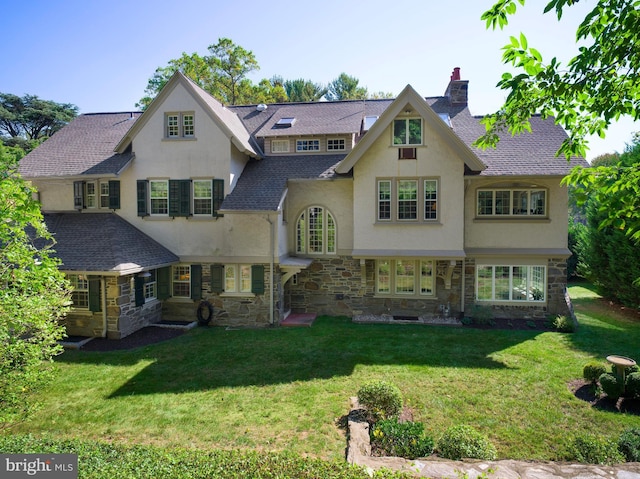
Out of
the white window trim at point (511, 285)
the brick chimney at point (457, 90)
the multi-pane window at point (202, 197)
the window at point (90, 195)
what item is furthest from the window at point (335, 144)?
the window at point (90, 195)

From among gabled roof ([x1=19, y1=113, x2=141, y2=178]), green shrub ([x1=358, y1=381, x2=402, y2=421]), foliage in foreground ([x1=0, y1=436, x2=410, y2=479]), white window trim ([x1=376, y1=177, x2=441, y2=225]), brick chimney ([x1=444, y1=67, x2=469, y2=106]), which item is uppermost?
brick chimney ([x1=444, y1=67, x2=469, y2=106])

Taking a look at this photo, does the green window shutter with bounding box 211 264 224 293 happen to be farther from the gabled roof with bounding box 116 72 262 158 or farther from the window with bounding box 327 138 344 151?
the window with bounding box 327 138 344 151

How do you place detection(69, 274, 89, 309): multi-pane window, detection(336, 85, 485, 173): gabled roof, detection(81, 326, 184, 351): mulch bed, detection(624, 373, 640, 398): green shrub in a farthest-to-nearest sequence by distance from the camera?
detection(336, 85, 485, 173): gabled roof → detection(69, 274, 89, 309): multi-pane window → detection(81, 326, 184, 351): mulch bed → detection(624, 373, 640, 398): green shrub

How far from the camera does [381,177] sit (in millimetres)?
15578

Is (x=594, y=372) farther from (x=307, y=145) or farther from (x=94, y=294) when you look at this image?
(x=94, y=294)

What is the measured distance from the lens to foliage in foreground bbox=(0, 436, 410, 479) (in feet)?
16.4

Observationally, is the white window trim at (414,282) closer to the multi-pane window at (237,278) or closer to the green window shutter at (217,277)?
the multi-pane window at (237,278)

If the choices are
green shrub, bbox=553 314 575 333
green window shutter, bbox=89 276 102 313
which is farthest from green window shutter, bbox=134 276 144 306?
green shrub, bbox=553 314 575 333

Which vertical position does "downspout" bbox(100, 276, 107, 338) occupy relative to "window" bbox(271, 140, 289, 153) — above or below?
below

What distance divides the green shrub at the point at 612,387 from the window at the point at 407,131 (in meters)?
10.2

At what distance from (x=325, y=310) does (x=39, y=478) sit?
1263 cm

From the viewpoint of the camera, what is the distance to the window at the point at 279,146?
60.0 ft

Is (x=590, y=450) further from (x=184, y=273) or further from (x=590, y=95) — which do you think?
(x=184, y=273)

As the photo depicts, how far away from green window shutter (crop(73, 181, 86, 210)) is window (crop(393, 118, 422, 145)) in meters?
14.2
